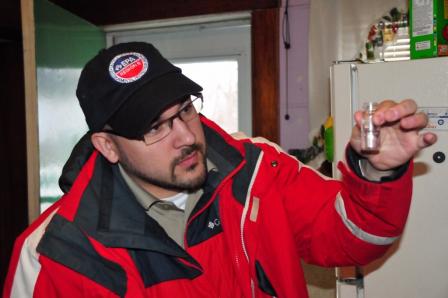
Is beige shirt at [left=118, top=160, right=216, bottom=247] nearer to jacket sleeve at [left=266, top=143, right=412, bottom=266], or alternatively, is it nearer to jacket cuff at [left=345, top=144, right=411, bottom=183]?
jacket sleeve at [left=266, top=143, right=412, bottom=266]

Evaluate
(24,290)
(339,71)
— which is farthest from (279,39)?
(24,290)

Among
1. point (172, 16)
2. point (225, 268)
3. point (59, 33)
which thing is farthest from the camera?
point (172, 16)

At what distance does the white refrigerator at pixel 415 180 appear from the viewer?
3.91ft

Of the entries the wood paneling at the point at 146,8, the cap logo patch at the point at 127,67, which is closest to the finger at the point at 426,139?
the cap logo patch at the point at 127,67

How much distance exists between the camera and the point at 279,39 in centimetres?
197

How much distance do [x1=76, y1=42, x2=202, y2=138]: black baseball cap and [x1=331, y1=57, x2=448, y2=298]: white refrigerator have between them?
0.56 metres

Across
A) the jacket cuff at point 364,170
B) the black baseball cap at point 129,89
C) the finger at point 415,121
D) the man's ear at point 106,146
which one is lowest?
the jacket cuff at point 364,170

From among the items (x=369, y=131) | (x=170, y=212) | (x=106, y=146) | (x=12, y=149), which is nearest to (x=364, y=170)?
(x=369, y=131)

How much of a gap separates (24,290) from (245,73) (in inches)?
64.6

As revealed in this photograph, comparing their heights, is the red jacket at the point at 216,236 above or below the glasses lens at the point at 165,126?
below

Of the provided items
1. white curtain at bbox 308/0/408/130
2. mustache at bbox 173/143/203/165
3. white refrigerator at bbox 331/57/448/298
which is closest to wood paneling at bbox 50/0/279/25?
white curtain at bbox 308/0/408/130

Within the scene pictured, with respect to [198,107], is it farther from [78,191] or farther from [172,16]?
[172,16]

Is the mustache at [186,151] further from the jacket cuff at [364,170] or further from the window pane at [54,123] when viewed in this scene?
the window pane at [54,123]

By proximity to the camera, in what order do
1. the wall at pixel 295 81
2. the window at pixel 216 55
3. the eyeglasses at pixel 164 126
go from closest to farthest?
the eyeglasses at pixel 164 126
the wall at pixel 295 81
the window at pixel 216 55
